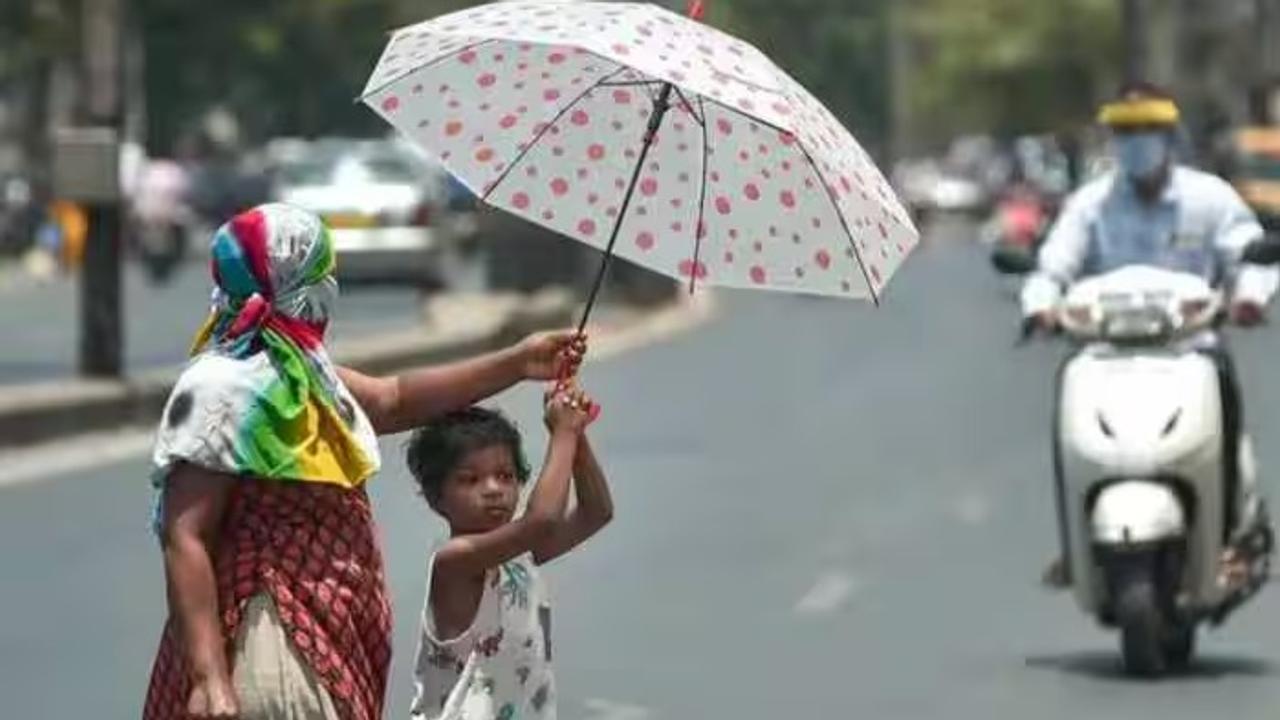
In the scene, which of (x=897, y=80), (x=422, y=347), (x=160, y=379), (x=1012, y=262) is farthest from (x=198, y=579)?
(x=897, y=80)

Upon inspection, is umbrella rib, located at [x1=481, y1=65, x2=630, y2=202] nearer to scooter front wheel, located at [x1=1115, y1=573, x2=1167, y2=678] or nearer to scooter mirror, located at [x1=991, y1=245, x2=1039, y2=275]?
scooter front wheel, located at [x1=1115, y1=573, x2=1167, y2=678]

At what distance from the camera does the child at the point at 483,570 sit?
685 cm

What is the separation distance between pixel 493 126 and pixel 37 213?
62.2 meters

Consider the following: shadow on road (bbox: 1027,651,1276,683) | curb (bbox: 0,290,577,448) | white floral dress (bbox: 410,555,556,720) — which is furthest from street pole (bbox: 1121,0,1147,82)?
white floral dress (bbox: 410,555,556,720)

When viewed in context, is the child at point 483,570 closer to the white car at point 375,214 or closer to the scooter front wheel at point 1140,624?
the scooter front wheel at point 1140,624

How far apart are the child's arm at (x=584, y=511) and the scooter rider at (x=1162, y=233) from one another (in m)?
5.79

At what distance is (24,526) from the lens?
18484 mm

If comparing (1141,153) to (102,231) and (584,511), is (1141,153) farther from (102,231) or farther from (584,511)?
(102,231)

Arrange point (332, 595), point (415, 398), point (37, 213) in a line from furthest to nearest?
point (37, 213)
point (415, 398)
point (332, 595)

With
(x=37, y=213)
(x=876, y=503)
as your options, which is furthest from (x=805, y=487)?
(x=37, y=213)

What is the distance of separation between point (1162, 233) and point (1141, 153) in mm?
248

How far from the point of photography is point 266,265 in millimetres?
6375

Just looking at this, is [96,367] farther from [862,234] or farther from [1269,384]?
[862,234]

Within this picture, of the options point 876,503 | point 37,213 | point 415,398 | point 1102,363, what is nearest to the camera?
point 415,398
